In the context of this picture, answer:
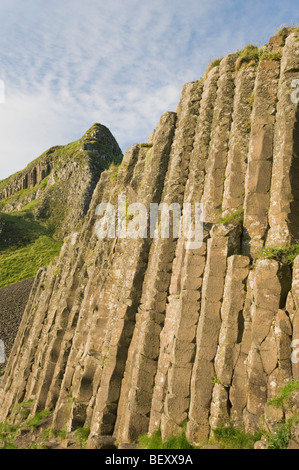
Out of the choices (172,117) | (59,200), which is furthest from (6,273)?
(172,117)

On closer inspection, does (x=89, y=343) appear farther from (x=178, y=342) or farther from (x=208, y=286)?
(x=208, y=286)

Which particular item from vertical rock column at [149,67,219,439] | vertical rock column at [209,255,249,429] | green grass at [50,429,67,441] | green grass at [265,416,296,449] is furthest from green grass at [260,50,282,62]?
green grass at [50,429,67,441]

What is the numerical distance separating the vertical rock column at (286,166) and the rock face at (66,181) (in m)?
92.5

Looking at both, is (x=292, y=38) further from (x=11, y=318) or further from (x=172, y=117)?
(x=11, y=318)

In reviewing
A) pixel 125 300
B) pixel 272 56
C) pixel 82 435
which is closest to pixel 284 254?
pixel 125 300

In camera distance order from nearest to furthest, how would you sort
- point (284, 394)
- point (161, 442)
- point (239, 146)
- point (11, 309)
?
point (284, 394), point (161, 442), point (239, 146), point (11, 309)

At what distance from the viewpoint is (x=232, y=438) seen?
888 cm

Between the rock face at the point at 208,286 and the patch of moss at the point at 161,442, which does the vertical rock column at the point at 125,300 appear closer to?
the rock face at the point at 208,286

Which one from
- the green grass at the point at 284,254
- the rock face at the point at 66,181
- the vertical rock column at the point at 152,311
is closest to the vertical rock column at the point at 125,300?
the vertical rock column at the point at 152,311

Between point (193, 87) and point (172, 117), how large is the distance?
177cm

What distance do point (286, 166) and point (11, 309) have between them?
171ft

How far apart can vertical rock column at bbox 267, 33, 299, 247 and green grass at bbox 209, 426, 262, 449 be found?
5328mm

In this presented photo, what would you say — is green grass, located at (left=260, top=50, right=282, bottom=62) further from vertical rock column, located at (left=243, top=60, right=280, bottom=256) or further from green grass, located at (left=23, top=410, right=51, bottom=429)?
green grass, located at (left=23, top=410, right=51, bottom=429)

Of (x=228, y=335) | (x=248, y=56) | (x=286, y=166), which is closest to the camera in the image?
(x=228, y=335)
